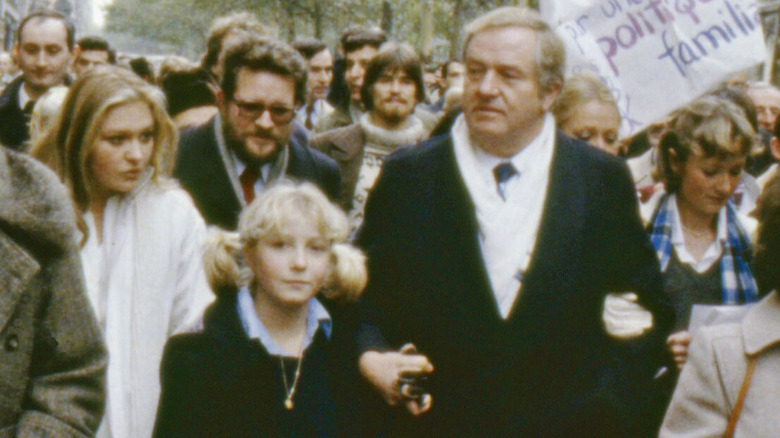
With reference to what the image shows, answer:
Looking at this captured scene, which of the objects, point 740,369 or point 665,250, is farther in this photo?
point 665,250

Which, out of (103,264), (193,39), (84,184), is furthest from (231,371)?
(193,39)

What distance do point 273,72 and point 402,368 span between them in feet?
5.80

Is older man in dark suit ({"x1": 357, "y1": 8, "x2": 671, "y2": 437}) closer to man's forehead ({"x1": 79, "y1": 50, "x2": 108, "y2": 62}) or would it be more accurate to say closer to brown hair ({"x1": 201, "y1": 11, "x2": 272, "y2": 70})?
brown hair ({"x1": 201, "y1": 11, "x2": 272, "y2": 70})

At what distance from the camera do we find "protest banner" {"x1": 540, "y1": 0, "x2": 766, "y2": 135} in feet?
19.5

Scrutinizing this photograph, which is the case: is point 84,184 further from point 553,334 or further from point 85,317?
point 553,334

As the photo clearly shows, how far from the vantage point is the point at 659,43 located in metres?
6.01

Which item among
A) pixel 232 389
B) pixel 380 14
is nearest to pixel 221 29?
pixel 232 389

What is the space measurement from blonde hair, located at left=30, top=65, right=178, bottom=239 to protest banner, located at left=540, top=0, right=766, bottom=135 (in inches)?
103

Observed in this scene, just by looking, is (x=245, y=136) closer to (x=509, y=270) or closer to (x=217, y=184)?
(x=217, y=184)

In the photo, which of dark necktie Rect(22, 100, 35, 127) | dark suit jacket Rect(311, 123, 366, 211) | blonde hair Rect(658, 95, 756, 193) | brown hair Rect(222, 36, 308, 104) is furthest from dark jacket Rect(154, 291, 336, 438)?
→ dark necktie Rect(22, 100, 35, 127)

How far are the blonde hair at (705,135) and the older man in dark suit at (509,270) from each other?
2.86ft

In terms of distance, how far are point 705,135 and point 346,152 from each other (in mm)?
2591

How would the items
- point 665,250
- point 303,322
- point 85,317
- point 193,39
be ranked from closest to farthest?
point 85,317 < point 303,322 < point 665,250 < point 193,39

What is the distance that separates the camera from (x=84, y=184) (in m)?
3.91
